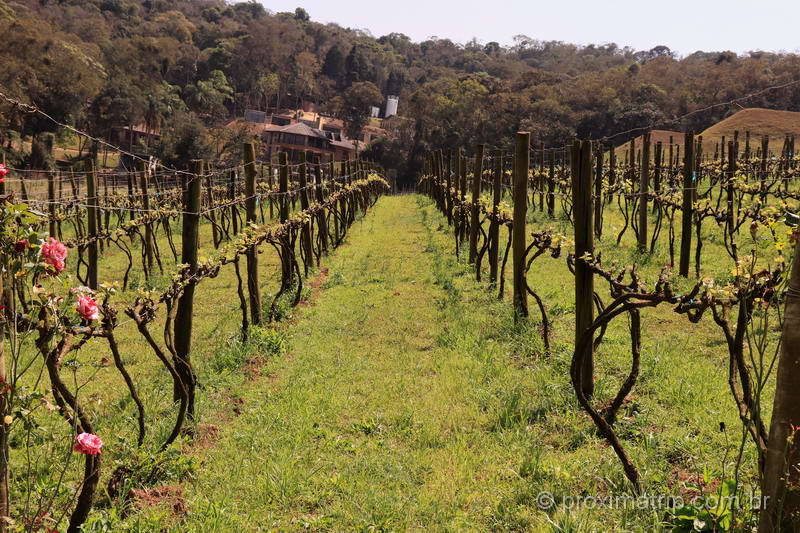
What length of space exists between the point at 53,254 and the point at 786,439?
128 inches

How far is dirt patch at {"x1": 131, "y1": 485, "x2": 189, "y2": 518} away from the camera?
3.96 m

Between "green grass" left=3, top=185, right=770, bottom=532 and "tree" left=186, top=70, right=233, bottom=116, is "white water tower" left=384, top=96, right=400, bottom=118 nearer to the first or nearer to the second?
"tree" left=186, top=70, right=233, bottom=116

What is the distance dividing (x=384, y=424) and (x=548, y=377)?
1.67m

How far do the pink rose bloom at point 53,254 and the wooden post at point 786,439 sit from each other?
10.3 feet

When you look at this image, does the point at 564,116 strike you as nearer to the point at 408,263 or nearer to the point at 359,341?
the point at 408,263

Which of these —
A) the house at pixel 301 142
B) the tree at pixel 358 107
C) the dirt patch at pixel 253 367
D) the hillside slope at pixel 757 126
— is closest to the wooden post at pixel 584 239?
the dirt patch at pixel 253 367

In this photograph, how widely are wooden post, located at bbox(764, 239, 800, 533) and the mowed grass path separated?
0.96 metres

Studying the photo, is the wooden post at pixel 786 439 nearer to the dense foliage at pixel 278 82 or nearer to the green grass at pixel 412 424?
the green grass at pixel 412 424

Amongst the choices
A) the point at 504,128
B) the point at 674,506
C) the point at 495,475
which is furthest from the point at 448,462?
the point at 504,128

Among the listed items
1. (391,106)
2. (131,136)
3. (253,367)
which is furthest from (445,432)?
(391,106)

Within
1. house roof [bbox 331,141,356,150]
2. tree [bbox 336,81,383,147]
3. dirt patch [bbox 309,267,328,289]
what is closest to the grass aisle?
dirt patch [bbox 309,267,328,289]

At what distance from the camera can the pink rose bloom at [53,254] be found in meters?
2.70

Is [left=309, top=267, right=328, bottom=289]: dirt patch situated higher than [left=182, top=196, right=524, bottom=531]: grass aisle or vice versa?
[left=309, top=267, right=328, bottom=289]: dirt patch

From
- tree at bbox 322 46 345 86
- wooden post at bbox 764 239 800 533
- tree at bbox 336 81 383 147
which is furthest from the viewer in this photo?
tree at bbox 322 46 345 86
